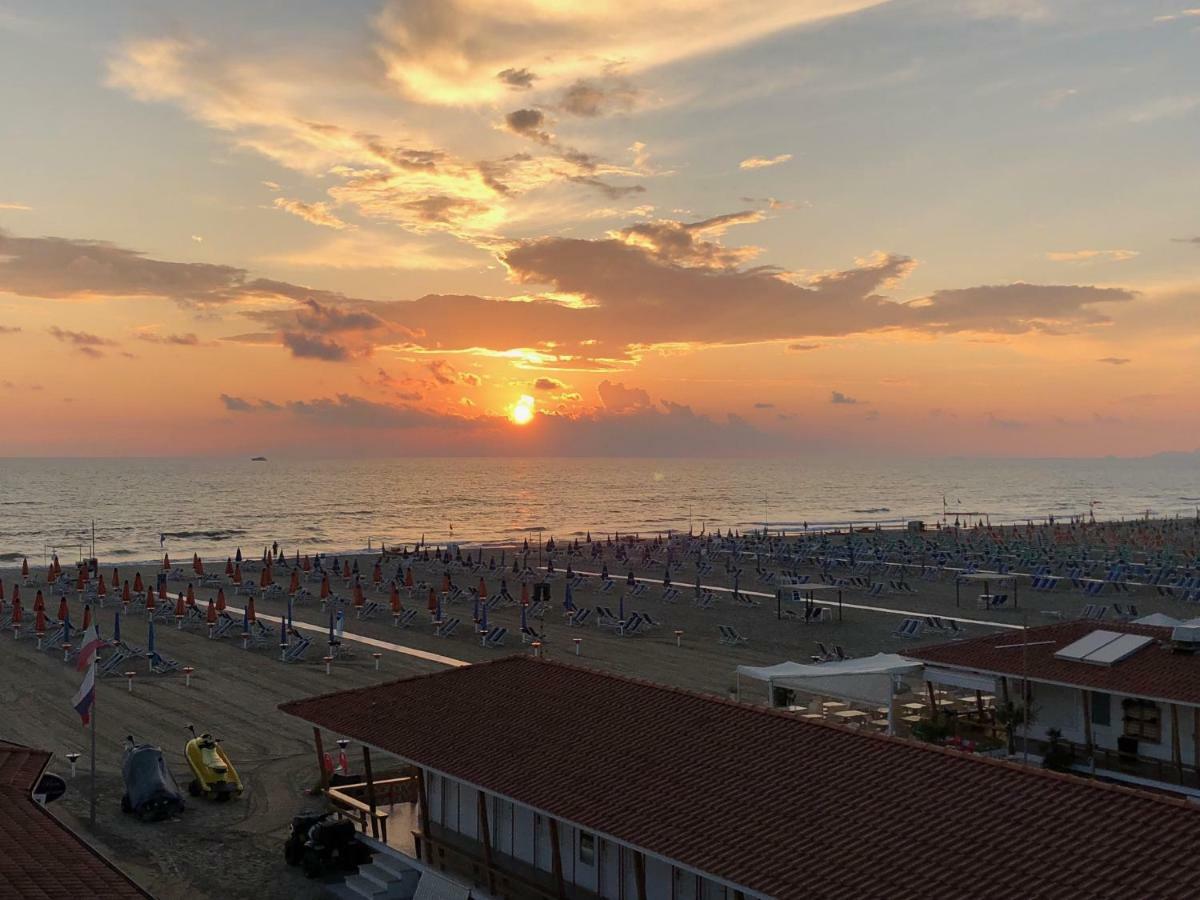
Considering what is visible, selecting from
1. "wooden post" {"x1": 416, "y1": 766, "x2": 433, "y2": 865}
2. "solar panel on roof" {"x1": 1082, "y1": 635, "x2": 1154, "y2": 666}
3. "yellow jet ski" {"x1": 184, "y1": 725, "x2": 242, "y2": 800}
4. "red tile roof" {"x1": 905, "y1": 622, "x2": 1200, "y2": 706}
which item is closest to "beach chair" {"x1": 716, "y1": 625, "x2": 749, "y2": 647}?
"red tile roof" {"x1": 905, "y1": 622, "x2": 1200, "y2": 706}

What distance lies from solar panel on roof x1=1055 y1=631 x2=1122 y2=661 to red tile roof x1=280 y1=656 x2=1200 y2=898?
6.50m

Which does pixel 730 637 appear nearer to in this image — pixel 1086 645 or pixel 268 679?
pixel 268 679

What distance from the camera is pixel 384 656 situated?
29.8m

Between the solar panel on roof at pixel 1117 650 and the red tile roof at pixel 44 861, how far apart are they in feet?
44.8

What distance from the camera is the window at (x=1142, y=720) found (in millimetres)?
15281

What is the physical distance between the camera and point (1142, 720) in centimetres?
1544

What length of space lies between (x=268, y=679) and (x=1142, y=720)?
19784mm

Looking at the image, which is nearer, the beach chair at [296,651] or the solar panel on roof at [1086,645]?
the solar panel on roof at [1086,645]

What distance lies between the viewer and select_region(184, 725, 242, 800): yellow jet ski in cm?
1738

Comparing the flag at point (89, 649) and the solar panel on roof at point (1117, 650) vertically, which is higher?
the flag at point (89, 649)

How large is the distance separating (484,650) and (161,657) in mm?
8815

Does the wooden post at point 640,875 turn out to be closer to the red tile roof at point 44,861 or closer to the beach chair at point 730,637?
the red tile roof at point 44,861

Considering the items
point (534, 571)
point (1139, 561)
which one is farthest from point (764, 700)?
point (1139, 561)

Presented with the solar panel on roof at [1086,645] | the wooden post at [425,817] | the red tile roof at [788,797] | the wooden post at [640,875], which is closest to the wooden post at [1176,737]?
the solar panel on roof at [1086,645]
